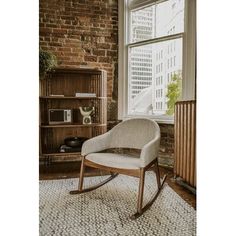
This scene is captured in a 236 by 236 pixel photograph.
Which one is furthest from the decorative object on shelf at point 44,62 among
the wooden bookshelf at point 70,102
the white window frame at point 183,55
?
the white window frame at point 183,55

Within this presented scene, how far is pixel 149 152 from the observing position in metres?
2.48

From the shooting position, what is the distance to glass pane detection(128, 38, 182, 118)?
4.14 m

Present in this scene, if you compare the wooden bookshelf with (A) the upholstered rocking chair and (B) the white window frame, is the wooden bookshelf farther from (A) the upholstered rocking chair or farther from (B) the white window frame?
(A) the upholstered rocking chair

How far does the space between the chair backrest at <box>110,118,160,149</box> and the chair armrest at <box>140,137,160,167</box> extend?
298 millimetres

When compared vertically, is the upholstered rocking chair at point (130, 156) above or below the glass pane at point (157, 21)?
below

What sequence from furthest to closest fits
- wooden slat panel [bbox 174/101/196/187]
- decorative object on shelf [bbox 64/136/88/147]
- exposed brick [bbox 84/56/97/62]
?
exposed brick [bbox 84/56/97/62], decorative object on shelf [bbox 64/136/88/147], wooden slat panel [bbox 174/101/196/187]

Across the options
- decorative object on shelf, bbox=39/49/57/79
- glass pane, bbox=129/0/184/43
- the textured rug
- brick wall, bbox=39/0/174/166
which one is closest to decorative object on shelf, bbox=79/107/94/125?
brick wall, bbox=39/0/174/166

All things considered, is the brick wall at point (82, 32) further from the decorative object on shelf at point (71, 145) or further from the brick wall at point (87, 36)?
the decorative object on shelf at point (71, 145)

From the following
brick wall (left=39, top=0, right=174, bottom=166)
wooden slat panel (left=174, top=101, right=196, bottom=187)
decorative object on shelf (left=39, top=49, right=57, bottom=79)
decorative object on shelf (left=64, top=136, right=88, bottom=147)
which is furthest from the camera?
brick wall (left=39, top=0, right=174, bottom=166)

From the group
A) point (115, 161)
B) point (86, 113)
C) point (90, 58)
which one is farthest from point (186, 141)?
point (90, 58)

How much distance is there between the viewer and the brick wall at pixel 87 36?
4.30 metres

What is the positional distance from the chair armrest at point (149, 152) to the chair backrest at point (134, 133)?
0.98ft
